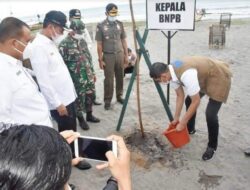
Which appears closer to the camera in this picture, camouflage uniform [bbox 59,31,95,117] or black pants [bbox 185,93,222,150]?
black pants [bbox 185,93,222,150]

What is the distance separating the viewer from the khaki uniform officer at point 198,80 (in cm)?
344

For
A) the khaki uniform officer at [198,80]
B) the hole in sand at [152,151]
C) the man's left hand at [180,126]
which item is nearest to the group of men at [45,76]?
the hole in sand at [152,151]

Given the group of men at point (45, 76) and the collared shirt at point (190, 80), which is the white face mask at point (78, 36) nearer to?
the group of men at point (45, 76)

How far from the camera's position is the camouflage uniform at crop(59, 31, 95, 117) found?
14.5 feet

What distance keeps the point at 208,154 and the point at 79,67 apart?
217 cm

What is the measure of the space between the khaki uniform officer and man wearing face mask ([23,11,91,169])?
3.22 ft

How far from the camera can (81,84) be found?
4.73 metres

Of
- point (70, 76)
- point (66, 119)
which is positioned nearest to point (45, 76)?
point (66, 119)

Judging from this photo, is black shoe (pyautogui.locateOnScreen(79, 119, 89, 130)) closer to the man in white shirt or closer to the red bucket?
the red bucket

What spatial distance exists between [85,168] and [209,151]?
1553mm

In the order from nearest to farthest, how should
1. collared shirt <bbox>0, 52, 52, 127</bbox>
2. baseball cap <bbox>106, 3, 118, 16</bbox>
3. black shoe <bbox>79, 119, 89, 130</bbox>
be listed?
collared shirt <bbox>0, 52, 52, 127</bbox> < black shoe <bbox>79, 119, 89, 130</bbox> < baseball cap <bbox>106, 3, 118, 16</bbox>

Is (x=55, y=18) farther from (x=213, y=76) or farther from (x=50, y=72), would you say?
(x=213, y=76)

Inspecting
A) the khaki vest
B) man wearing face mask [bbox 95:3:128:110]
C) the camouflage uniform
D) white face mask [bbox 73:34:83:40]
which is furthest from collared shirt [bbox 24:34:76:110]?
man wearing face mask [bbox 95:3:128:110]

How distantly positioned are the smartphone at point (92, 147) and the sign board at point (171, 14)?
3.20 m
